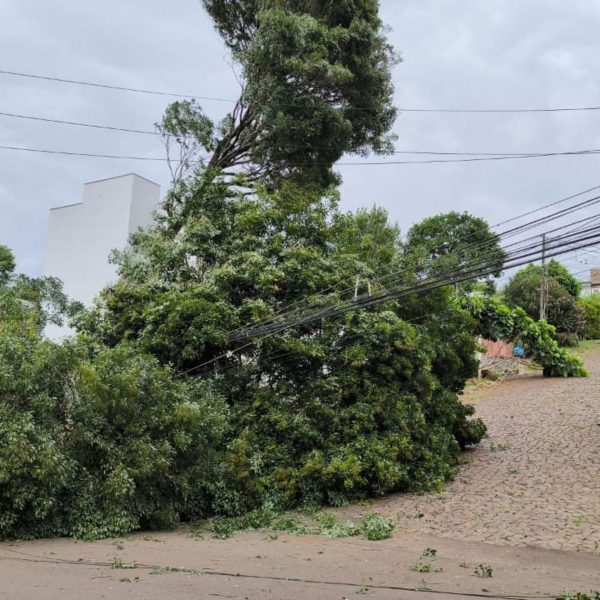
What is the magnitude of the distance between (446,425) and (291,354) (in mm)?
3928

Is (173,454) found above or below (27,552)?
above

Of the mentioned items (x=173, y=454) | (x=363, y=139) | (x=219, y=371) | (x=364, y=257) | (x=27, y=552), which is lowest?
(x=27, y=552)

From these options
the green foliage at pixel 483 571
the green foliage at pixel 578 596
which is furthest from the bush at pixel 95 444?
the green foliage at pixel 578 596

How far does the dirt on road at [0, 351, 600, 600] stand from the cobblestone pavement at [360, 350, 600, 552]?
34 mm

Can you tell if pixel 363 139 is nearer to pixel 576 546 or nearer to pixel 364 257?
pixel 364 257

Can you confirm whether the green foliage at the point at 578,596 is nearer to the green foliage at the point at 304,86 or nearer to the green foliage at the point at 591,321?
the green foliage at the point at 304,86

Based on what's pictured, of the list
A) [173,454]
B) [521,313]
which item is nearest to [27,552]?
[173,454]

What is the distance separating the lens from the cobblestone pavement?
928 centimetres

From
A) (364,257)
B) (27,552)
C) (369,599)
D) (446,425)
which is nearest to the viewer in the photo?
(369,599)

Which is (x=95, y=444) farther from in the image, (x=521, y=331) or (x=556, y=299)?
(x=556, y=299)

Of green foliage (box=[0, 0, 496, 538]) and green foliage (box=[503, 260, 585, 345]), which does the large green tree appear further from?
green foliage (box=[503, 260, 585, 345])

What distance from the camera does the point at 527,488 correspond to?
11617 mm

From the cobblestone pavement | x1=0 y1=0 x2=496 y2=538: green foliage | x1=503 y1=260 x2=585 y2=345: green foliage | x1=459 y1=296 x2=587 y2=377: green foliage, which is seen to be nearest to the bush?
x1=0 y1=0 x2=496 y2=538: green foliage

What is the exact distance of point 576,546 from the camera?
842cm
